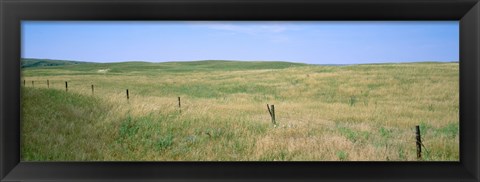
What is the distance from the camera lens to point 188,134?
3.14 meters

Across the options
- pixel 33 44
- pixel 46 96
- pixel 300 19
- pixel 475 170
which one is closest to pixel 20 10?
pixel 33 44

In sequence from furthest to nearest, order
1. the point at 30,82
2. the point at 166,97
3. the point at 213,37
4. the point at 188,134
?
1. the point at 166,97
2. the point at 213,37
3. the point at 188,134
4. the point at 30,82

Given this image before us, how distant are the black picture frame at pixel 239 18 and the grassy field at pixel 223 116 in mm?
170

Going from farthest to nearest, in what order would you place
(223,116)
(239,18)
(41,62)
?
(223,116), (41,62), (239,18)

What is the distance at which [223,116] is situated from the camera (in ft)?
12.6

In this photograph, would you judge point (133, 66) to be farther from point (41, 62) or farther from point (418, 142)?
point (418, 142)

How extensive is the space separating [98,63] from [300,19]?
1856mm

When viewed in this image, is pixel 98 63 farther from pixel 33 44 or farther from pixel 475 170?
pixel 475 170

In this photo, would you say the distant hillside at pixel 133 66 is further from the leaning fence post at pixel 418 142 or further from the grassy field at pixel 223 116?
the leaning fence post at pixel 418 142

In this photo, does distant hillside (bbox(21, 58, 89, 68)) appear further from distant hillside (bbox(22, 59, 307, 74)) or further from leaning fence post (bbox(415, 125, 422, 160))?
leaning fence post (bbox(415, 125, 422, 160))

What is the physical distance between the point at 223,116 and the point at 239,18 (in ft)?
5.19

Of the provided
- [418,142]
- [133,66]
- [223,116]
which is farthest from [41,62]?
[418,142]

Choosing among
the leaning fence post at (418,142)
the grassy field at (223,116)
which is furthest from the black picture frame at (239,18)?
the leaning fence post at (418,142)

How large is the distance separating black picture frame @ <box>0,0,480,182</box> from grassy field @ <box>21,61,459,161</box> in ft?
0.56
